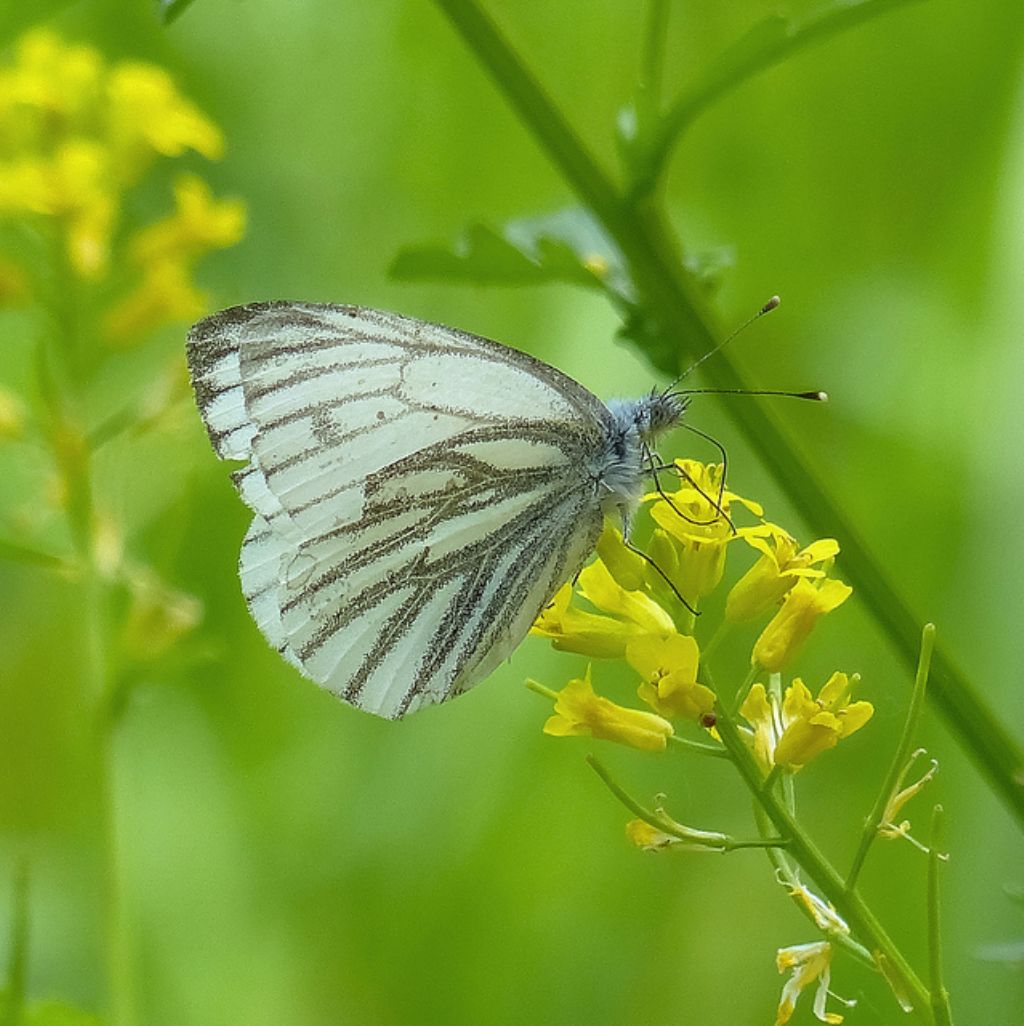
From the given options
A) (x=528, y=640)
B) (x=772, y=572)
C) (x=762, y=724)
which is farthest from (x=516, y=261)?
(x=528, y=640)

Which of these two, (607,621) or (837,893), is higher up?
(607,621)

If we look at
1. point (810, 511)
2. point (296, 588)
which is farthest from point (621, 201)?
point (296, 588)

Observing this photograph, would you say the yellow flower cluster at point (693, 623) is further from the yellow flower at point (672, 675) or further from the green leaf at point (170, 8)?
the green leaf at point (170, 8)

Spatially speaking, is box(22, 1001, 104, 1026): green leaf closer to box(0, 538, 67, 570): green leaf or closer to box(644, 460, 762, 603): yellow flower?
box(0, 538, 67, 570): green leaf

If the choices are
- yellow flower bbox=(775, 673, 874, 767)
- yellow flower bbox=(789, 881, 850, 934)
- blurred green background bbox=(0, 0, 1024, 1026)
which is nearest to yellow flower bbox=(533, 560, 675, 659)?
yellow flower bbox=(775, 673, 874, 767)

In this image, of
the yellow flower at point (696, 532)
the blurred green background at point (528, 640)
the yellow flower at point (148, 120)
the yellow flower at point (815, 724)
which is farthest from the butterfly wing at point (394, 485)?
the yellow flower at point (148, 120)

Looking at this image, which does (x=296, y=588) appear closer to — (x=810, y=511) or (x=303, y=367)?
(x=303, y=367)

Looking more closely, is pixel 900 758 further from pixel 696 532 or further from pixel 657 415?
pixel 657 415
